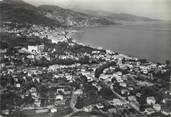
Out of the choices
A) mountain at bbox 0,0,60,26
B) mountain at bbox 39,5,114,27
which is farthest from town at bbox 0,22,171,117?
mountain at bbox 39,5,114,27

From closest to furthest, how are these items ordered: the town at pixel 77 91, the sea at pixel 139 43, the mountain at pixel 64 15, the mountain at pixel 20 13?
1. the town at pixel 77 91
2. the mountain at pixel 20 13
3. the mountain at pixel 64 15
4. the sea at pixel 139 43

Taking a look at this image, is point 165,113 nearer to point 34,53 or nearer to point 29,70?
point 29,70

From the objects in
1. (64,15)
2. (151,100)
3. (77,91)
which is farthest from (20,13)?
(151,100)

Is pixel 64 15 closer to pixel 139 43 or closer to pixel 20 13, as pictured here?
pixel 20 13

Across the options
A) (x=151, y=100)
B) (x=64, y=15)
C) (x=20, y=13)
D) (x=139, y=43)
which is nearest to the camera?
(x=151, y=100)

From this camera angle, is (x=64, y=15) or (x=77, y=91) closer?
(x=77, y=91)

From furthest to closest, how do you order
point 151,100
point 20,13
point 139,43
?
point 139,43 → point 20,13 → point 151,100

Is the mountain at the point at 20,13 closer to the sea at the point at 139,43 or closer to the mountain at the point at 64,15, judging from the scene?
the mountain at the point at 64,15

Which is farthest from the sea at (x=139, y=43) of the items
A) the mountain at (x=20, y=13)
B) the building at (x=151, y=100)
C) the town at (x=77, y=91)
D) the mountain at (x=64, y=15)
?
the building at (x=151, y=100)
